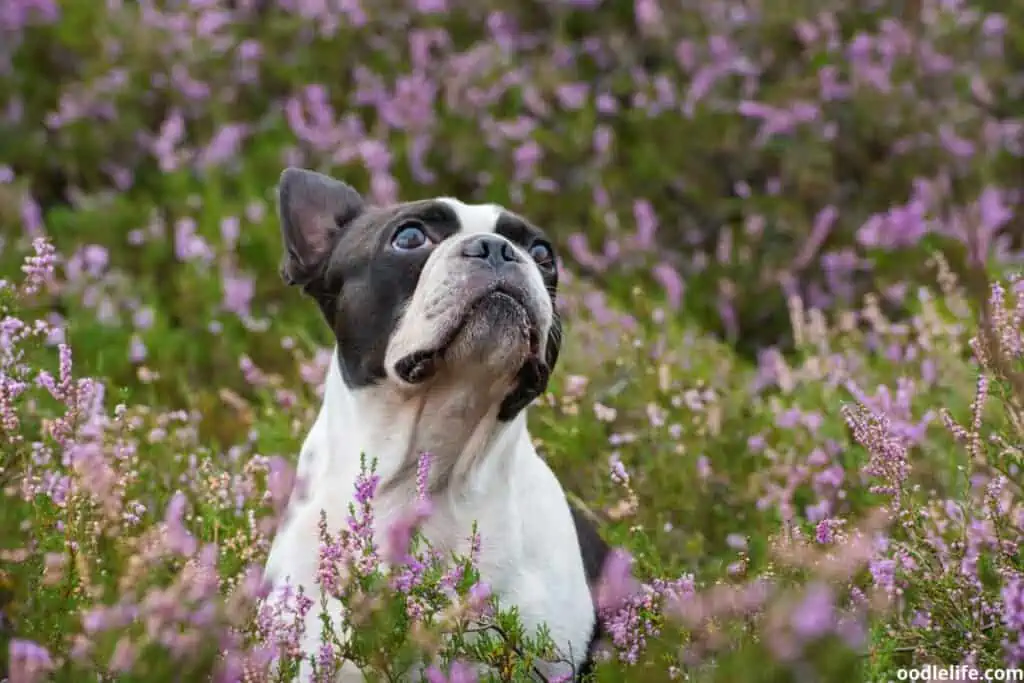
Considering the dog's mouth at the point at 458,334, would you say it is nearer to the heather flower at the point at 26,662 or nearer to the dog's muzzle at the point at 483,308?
the dog's muzzle at the point at 483,308

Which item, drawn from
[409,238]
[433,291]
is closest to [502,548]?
[433,291]

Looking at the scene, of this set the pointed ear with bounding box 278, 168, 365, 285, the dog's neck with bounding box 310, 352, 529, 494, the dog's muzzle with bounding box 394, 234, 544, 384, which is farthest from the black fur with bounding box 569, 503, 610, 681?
the pointed ear with bounding box 278, 168, 365, 285

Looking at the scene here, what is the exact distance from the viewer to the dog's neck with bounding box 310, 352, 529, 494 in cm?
321

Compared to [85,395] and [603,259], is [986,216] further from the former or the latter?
[85,395]

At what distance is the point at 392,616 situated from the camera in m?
2.38

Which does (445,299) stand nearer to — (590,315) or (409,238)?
(409,238)

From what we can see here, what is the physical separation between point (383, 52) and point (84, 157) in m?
1.85

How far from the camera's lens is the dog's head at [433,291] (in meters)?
3.09

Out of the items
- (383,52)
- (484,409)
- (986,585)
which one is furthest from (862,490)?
(383,52)

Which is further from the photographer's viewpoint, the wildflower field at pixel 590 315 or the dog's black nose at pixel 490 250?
the dog's black nose at pixel 490 250

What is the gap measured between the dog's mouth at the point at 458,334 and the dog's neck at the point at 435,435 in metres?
0.08

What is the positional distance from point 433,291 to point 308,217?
77 cm

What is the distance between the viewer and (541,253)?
358 cm

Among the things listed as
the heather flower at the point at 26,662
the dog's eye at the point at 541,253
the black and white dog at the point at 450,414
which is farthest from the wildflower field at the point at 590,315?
the dog's eye at the point at 541,253
